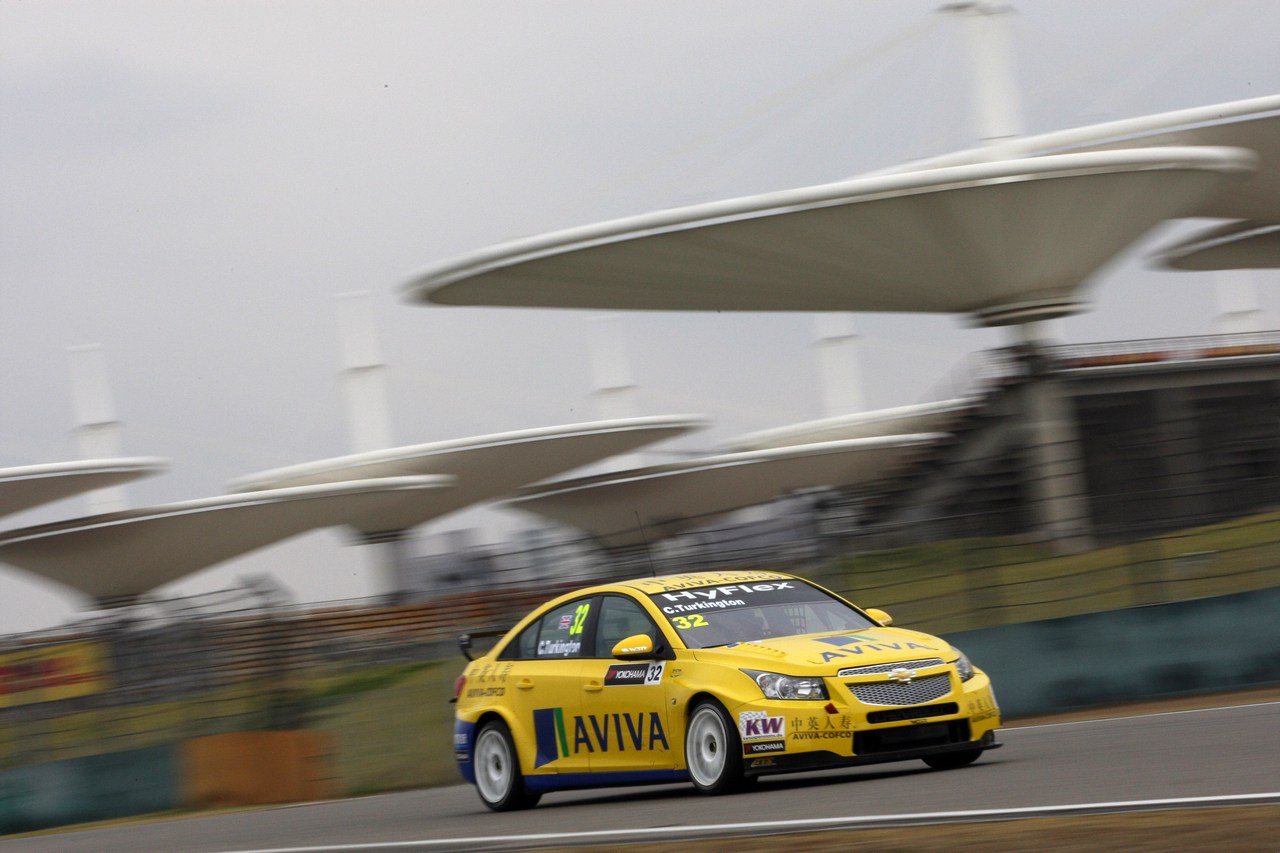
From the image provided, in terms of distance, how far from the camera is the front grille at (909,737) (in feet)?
31.8

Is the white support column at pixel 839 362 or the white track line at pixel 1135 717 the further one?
the white support column at pixel 839 362

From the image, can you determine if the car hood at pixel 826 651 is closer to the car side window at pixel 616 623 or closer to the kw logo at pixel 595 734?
the kw logo at pixel 595 734

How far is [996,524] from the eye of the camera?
19.2 metres

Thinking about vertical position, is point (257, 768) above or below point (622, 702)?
below

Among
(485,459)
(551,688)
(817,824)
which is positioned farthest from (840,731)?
(485,459)

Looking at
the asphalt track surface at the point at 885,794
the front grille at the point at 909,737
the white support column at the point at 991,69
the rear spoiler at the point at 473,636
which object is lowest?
the asphalt track surface at the point at 885,794

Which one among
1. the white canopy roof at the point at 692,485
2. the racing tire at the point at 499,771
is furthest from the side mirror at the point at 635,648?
the white canopy roof at the point at 692,485

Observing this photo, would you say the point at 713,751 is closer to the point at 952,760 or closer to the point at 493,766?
the point at 952,760

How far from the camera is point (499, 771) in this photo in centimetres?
1186

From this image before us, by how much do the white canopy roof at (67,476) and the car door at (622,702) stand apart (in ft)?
127

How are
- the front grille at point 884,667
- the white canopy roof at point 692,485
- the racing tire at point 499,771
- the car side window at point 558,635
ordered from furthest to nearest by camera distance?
the white canopy roof at point 692,485, the racing tire at point 499,771, the car side window at point 558,635, the front grille at point 884,667

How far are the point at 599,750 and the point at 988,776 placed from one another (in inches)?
102

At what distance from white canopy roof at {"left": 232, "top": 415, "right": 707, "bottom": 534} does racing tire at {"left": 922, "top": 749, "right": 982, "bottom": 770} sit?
4298 centimetres

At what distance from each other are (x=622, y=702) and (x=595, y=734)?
37cm
